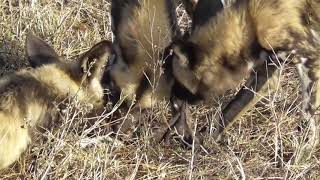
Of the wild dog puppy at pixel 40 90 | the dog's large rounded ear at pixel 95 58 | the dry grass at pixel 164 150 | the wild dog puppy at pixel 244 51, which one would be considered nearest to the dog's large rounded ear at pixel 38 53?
the wild dog puppy at pixel 40 90

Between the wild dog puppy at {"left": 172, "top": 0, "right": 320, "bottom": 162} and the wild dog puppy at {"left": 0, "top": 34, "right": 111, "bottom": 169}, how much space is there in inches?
20.1

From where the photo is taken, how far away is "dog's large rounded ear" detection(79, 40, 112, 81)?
379cm

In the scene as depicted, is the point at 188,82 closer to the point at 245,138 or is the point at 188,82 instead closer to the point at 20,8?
the point at 245,138

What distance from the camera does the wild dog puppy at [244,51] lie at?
13.7ft

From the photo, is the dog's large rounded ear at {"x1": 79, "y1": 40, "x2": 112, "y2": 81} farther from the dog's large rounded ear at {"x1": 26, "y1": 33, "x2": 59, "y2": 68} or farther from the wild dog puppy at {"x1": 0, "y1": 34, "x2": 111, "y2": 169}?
the dog's large rounded ear at {"x1": 26, "y1": 33, "x2": 59, "y2": 68}

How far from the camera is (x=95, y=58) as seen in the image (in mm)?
3832

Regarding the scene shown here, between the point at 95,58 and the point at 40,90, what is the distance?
1.10 feet

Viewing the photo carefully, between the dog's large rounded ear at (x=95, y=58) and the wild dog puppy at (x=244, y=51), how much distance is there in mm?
454

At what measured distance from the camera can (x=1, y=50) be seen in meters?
5.12

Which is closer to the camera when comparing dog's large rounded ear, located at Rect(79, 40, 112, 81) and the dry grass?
the dry grass

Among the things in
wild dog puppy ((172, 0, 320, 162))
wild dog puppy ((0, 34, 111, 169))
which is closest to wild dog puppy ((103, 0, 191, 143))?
wild dog puppy ((172, 0, 320, 162))

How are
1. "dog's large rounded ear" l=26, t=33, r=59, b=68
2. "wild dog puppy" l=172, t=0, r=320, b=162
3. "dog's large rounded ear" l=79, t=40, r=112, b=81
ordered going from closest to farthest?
"dog's large rounded ear" l=79, t=40, r=112, b=81 < "dog's large rounded ear" l=26, t=33, r=59, b=68 < "wild dog puppy" l=172, t=0, r=320, b=162

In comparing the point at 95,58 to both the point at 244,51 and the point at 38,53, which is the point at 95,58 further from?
the point at 244,51

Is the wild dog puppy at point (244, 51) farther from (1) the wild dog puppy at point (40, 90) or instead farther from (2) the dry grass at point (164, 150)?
(1) the wild dog puppy at point (40, 90)
